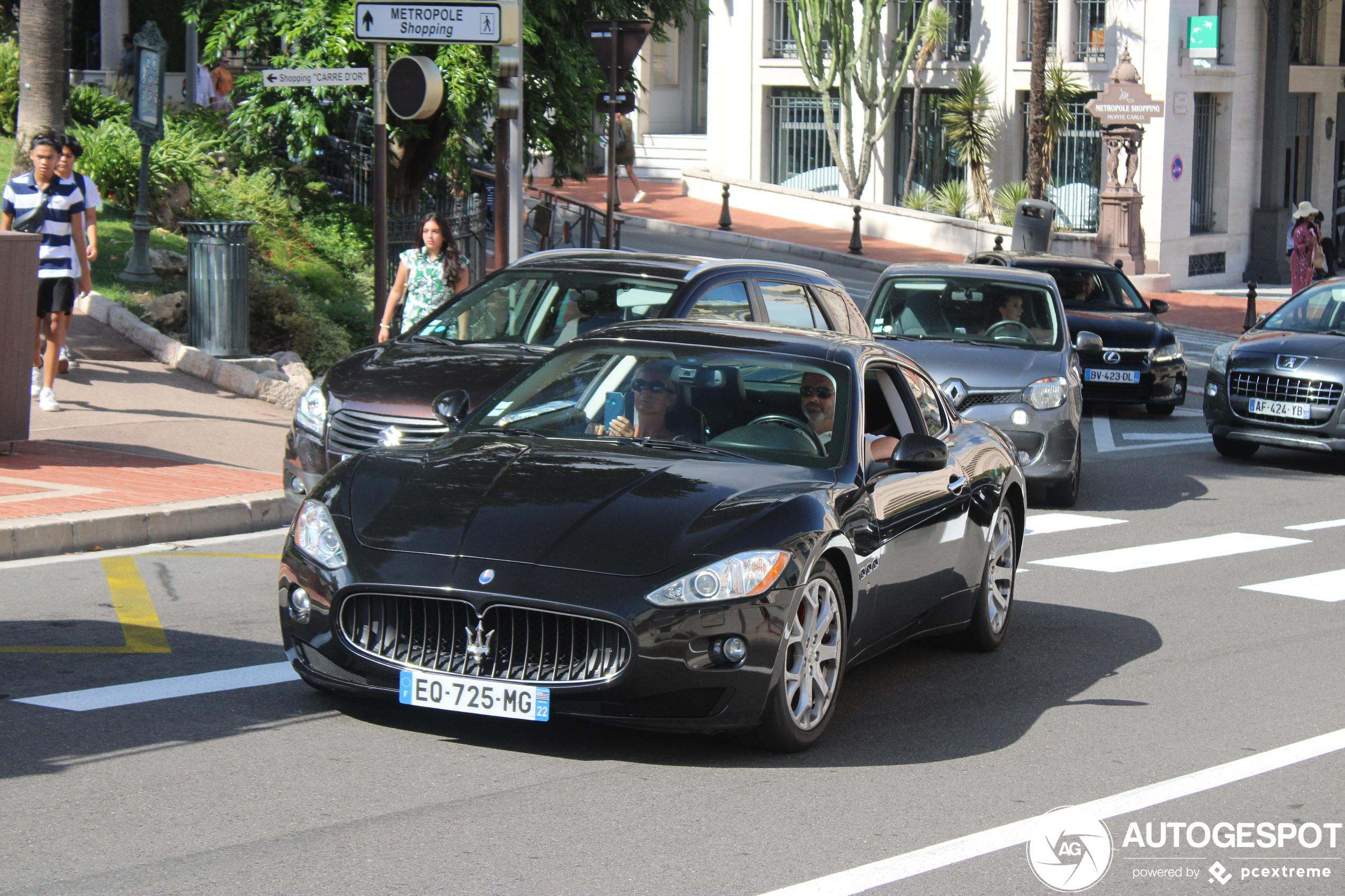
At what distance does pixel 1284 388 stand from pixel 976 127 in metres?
25.7

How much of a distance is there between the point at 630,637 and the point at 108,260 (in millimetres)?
13444

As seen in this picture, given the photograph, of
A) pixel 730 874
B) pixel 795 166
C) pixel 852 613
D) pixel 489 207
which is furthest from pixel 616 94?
pixel 795 166

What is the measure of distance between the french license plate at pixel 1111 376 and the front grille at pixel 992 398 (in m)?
6.63

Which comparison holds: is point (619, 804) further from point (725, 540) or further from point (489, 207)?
point (489, 207)

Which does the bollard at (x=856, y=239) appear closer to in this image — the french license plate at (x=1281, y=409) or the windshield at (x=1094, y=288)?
the windshield at (x=1094, y=288)

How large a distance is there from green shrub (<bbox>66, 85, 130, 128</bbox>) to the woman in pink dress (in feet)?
65.1

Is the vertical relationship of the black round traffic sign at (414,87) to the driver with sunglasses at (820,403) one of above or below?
above

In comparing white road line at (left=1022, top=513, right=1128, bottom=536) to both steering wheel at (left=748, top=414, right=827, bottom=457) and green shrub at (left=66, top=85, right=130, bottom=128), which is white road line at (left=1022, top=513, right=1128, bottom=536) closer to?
steering wheel at (left=748, top=414, right=827, bottom=457)

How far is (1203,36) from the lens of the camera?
3762 cm

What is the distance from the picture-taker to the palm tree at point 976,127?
1577 inches

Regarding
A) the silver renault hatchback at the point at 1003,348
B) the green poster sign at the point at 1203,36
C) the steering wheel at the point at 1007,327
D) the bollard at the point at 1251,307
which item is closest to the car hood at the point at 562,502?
the silver renault hatchback at the point at 1003,348

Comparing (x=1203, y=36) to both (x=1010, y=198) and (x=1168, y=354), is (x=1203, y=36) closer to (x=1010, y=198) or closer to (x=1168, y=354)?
(x=1010, y=198)

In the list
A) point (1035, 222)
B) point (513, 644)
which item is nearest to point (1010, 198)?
point (1035, 222)

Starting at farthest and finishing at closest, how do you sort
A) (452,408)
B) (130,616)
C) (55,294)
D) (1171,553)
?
(55,294) → (1171,553) → (130,616) → (452,408)
